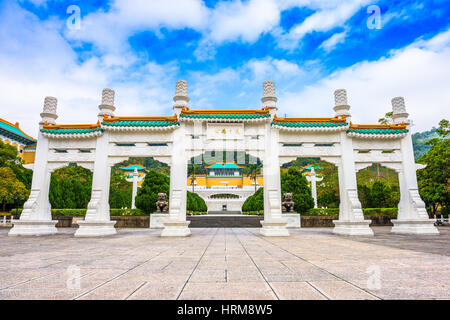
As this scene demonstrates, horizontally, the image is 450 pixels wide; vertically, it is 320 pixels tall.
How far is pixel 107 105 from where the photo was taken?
10.5m

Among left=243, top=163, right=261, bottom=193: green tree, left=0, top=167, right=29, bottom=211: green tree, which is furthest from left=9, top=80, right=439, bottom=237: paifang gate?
left=243, top=163, right=261, bottom=193: green tree

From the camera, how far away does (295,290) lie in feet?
8.35

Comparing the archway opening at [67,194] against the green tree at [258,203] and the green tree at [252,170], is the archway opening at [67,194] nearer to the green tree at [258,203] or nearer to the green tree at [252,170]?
the green tree at [258,203]

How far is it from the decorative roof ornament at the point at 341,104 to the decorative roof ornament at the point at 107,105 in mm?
9268

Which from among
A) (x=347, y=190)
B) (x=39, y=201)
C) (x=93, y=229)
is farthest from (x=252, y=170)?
(x=39, y=201)

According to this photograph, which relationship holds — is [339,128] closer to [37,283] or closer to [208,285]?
[208,285]

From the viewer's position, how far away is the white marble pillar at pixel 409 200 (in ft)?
31.3

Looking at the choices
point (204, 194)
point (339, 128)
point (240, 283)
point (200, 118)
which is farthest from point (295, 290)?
point (204, 194)

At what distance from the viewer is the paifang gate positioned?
9.77 metres

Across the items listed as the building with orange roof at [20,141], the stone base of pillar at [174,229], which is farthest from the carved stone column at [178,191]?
the building with orange roof at [20,141]

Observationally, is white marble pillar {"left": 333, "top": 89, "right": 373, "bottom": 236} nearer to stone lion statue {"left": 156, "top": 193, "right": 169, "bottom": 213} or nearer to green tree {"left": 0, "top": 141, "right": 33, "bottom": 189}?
stone lion statue {"left": 156, "top": 193, "right": 169, "bottom": 213}

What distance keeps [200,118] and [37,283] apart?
777 cm

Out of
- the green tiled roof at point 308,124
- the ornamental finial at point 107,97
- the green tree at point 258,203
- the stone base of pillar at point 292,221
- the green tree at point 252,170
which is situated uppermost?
the green tree at point 252,170

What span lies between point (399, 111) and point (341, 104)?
8.23 ft
